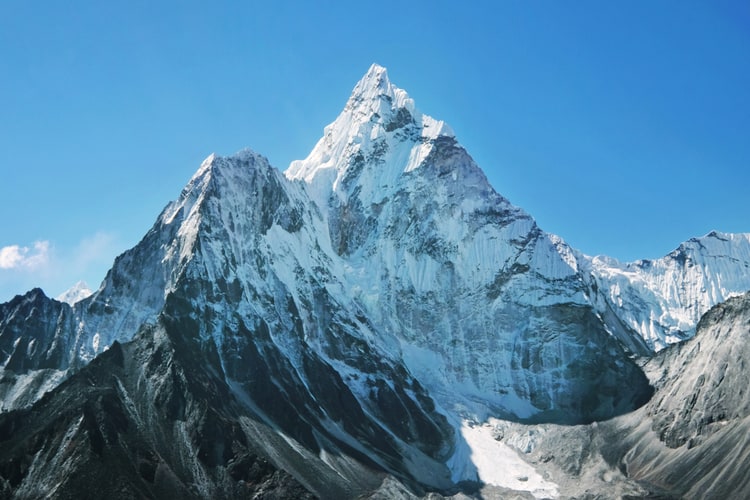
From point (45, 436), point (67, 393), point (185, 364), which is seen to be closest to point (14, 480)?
point (45, 436)

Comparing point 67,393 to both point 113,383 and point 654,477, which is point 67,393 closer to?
point 113,383

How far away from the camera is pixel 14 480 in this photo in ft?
500

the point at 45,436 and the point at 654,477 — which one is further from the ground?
the point at 45,436

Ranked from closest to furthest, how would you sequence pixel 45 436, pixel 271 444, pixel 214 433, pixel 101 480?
pixel 101 480
pixel 45 436
pixel 214 433
pixel 271 444

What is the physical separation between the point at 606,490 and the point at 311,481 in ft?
214

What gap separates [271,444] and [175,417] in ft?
66.9

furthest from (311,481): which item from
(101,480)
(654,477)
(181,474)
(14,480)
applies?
(654,477)

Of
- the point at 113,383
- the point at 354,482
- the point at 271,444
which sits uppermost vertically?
the point at 113,383

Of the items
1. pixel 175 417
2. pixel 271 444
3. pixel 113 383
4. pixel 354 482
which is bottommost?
pixel 354 482

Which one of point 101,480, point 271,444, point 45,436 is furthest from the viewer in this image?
point 271,444

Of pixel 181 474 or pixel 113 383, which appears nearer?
pixel 181 474

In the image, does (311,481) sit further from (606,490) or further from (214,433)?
(606,490)

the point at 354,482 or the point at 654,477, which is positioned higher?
the point at 354,482

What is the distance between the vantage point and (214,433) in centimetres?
17612
